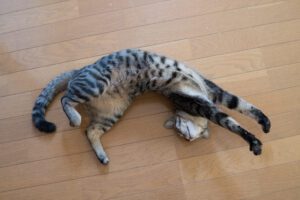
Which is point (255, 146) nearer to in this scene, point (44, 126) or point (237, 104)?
point (237, 104)

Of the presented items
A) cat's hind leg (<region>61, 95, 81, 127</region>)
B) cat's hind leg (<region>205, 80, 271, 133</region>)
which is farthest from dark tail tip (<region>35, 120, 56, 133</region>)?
cat's hind leg (<region>205, 80, 271, 133</region>)

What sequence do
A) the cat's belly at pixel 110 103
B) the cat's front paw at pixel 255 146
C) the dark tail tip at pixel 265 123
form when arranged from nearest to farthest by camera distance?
the cat's front paw at pixel 255 146 → the dark tail tip at pixel 265 123 → the cat's belly at pixel 110 103

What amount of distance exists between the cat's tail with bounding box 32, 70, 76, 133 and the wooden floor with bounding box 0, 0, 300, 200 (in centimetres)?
7

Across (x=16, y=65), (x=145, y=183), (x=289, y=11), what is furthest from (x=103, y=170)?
(x=289, y=11)

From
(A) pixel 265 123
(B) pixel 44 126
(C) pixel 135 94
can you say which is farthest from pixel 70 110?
(A) pixel 265 123

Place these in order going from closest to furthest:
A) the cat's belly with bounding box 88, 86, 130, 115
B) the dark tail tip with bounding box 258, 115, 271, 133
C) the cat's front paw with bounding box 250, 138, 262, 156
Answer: the cat's front paw with bounding box 250, 138, 262, 156, the dark tail tip with bounding box 258, 115, 271, 133, the cat's belly with bounding box 88, 86, 130, 115

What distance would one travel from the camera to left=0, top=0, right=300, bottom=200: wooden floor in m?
1.66

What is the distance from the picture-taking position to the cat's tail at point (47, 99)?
5.69ft

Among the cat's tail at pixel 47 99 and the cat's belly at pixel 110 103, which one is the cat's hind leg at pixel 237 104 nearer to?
the cat's belly at pixel 110 103

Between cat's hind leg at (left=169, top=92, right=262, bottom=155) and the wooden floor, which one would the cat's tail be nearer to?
the wooden floor

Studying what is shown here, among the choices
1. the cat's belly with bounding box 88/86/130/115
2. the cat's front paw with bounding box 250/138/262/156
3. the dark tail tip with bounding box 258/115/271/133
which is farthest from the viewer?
the cat's belly with bounding box 88/86/130/115

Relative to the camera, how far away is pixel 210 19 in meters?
1.91

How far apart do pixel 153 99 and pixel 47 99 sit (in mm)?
563

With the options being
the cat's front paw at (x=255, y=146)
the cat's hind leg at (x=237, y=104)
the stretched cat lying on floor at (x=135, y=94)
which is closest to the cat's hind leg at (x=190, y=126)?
the stretched cat lying on floor at (x=135, y=94)
